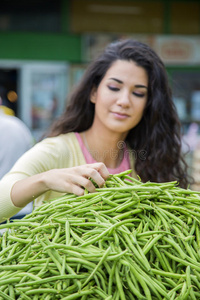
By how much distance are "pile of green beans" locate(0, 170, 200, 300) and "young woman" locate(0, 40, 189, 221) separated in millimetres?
823

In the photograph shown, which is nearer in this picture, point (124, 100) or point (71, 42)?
point (124, 100)

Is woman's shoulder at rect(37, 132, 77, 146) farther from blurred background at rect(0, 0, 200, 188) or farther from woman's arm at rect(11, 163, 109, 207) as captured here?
blurred background at rect(0, 0, 200, 188)

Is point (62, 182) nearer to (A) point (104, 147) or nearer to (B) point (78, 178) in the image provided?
(B) point (78, 178)

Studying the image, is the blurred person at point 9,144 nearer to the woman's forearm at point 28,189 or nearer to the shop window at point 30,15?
the woman's forearm at point 28,189

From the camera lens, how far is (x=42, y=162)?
2.41 metres

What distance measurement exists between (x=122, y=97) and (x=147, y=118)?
0.45 metres

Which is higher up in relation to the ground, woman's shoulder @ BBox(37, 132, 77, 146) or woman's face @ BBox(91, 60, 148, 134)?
woman's face @ BBox(91, 60, 148, 134)

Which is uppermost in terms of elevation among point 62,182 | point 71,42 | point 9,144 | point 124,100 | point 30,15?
point 30,15

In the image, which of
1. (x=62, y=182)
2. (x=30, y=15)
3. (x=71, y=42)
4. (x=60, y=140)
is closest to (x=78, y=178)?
(x=62, y=182)

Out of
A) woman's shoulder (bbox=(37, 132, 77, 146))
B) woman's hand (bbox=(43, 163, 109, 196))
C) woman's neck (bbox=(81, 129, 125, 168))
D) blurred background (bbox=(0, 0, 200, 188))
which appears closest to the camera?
woman's hand (bbox=(43, 163, 109, 196))

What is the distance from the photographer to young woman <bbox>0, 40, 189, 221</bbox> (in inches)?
105

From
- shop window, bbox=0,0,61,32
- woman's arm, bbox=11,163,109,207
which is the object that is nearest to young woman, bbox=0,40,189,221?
woman's arm, bbox=11,163,109,207

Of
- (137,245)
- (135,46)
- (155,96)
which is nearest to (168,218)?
(137,245)

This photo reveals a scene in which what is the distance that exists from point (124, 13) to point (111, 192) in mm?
9693
